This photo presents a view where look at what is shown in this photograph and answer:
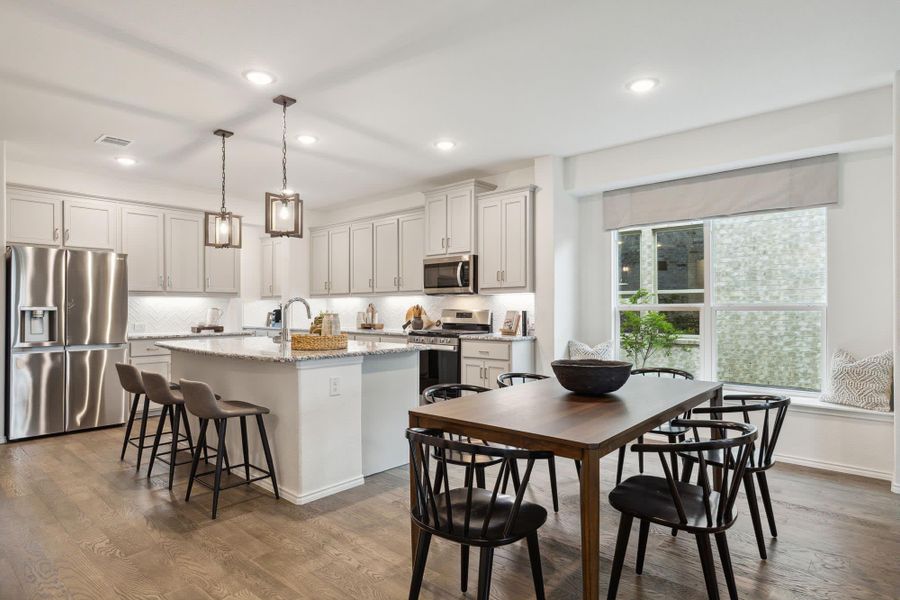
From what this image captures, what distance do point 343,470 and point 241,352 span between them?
102cm

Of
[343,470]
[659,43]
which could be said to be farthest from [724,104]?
[343,470]

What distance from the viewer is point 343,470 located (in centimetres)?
346

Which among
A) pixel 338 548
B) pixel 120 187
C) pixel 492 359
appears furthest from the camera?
pixel 120 187

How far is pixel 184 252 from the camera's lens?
6434 mm

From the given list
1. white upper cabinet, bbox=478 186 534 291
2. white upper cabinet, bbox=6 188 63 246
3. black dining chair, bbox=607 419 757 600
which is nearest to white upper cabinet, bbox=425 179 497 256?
white upper cabinet, bbox=478 186 534 291

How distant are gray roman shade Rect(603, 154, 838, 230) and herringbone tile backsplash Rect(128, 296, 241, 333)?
4.96m

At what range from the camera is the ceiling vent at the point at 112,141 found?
4.54 meters

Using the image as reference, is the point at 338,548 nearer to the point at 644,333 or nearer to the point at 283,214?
the point at 283,214

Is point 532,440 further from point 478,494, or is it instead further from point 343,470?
point 343,470

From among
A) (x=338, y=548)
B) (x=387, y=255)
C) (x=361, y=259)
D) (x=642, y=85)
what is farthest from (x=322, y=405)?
(x=361, y=259)

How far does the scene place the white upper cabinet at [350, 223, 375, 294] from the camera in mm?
6897

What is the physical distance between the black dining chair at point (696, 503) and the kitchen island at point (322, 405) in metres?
1.87

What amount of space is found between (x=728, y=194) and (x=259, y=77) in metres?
3.73

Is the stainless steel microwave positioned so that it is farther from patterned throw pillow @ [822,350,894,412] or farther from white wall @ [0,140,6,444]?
white wall @ [0,140,6,444]
